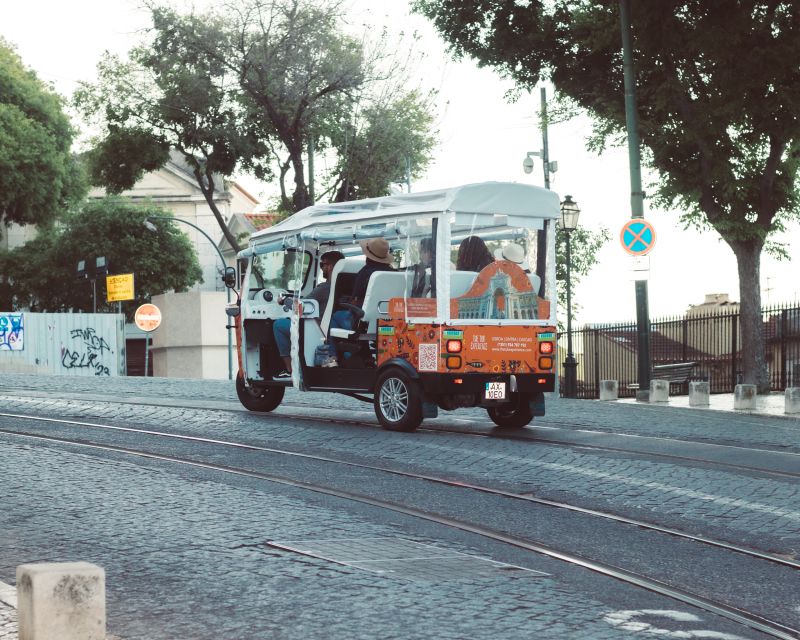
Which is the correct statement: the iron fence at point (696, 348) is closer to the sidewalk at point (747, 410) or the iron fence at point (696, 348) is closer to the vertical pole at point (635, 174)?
the sidewalk at point (747, 410)

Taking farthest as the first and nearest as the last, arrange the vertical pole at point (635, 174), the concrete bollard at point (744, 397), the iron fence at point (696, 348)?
the iron fence at point (696, 348) < the vertical pole at point (635, 174) < the concrete bollard at point (744, 397)

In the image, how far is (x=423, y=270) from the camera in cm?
1346

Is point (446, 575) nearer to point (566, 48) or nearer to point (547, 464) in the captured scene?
point (547, 464)

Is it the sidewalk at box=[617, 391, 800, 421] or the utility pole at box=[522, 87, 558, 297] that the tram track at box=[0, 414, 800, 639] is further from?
the sidewalk at box=[617, 391, 800, 421]

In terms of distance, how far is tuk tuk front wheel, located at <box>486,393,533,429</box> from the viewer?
47.2 feet

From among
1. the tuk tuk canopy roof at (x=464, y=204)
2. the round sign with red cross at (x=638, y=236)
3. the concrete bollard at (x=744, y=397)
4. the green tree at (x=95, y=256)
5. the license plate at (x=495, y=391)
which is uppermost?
the green tree at (x=95, y=256)

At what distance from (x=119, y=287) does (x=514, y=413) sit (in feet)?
147

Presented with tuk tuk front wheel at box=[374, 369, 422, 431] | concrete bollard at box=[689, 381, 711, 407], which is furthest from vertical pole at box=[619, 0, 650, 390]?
tuk tuk front wheel at box=[374, 369, 422, 431]

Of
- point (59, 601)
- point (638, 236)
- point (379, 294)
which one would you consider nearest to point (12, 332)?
point (638, 236)

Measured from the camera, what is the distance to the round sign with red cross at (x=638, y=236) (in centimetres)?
2062

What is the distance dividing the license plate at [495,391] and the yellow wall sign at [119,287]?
43643mm

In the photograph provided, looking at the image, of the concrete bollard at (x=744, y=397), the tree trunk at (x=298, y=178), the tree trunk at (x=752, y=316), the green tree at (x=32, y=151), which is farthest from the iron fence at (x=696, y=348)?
the green tree at (x=32, y=151)

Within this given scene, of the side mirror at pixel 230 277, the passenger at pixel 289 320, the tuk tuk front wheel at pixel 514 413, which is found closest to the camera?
the tuk tuk front wheel at pixel 514 413

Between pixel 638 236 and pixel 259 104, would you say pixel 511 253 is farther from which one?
pixel 259 104
